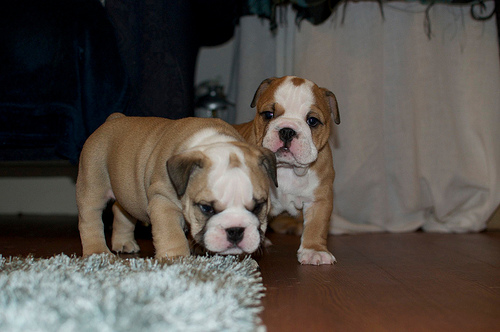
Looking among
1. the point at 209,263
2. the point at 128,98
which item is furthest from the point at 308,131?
the point at 128,98

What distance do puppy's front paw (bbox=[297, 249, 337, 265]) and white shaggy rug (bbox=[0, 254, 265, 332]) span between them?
0.64 meters

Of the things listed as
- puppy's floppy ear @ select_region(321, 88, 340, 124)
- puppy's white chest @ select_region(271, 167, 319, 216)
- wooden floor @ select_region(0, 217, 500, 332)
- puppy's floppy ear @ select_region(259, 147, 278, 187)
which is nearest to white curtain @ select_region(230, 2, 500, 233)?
wooden floor @ select_region(0, 217, 500, 332)

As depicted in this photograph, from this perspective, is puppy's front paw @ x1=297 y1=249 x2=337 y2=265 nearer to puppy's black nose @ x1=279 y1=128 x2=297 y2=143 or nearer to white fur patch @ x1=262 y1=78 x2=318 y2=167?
white fur patch @ x1=262 y1=78 x2=318 y2=167

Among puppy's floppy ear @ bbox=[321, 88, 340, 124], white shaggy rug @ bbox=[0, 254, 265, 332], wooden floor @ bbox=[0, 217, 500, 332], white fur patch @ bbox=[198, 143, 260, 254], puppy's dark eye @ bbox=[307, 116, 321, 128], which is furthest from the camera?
puppy's floppy ear @ bbox=[321, 88, 340, 124]

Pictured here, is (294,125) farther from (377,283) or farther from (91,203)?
(91,203)

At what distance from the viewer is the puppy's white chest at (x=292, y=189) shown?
257cm

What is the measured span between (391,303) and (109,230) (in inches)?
103

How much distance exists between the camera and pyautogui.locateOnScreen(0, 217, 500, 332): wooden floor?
1378 millimetres

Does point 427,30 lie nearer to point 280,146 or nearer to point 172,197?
point 280,146

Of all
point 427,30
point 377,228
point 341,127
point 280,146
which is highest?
point 427,30

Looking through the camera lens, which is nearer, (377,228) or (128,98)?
(128,98)

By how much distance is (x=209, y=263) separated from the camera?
5.64ft

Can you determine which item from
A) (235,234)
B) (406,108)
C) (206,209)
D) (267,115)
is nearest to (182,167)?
(206,209)

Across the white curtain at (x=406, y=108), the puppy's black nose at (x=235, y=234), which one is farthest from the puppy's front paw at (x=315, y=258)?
the white curtain at (x=406, y=108)
